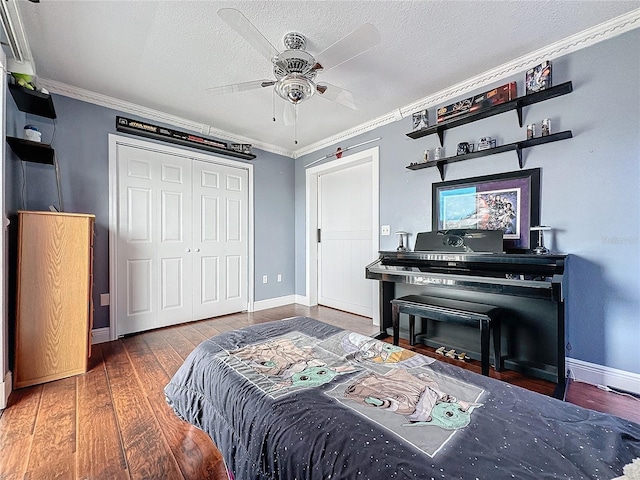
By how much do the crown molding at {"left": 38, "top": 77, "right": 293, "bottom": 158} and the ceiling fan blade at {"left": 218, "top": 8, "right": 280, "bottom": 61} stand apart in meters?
2.12

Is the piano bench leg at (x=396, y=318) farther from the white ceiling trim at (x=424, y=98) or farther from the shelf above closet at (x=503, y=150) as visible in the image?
the white ceiling trim at (x=424, y=98)

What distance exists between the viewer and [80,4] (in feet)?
5.63

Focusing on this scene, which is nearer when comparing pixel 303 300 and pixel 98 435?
pixel 98 435

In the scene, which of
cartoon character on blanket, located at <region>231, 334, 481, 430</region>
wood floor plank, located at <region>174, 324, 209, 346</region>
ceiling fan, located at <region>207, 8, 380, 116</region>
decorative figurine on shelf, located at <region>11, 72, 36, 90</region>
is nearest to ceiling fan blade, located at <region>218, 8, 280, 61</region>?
ceiling fan, located at <region>207, 8, 380, 116</region>

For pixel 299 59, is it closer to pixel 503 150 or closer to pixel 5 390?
pixel 503 150

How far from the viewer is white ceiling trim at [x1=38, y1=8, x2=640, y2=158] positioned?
6.20 feet

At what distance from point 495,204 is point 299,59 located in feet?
6.32

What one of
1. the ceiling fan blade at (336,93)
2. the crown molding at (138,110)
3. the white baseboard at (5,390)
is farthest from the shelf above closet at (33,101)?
the ceiling fan blade at (336,93)

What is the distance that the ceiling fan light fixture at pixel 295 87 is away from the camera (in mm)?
1873

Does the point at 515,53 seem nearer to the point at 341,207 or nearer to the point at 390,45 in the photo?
the point at 390,45

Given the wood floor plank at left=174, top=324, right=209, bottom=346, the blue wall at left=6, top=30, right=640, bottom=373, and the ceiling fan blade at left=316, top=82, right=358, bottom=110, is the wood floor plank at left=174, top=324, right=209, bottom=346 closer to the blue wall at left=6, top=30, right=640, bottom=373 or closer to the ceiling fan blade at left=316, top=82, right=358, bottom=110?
the blue wall at left=6, top=30, right=640, bottom=373

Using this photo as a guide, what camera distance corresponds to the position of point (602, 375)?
6.39 feet

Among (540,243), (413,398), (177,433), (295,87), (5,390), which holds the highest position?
(295,87)

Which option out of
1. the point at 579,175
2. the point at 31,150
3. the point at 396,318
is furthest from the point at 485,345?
the point at 31,150
